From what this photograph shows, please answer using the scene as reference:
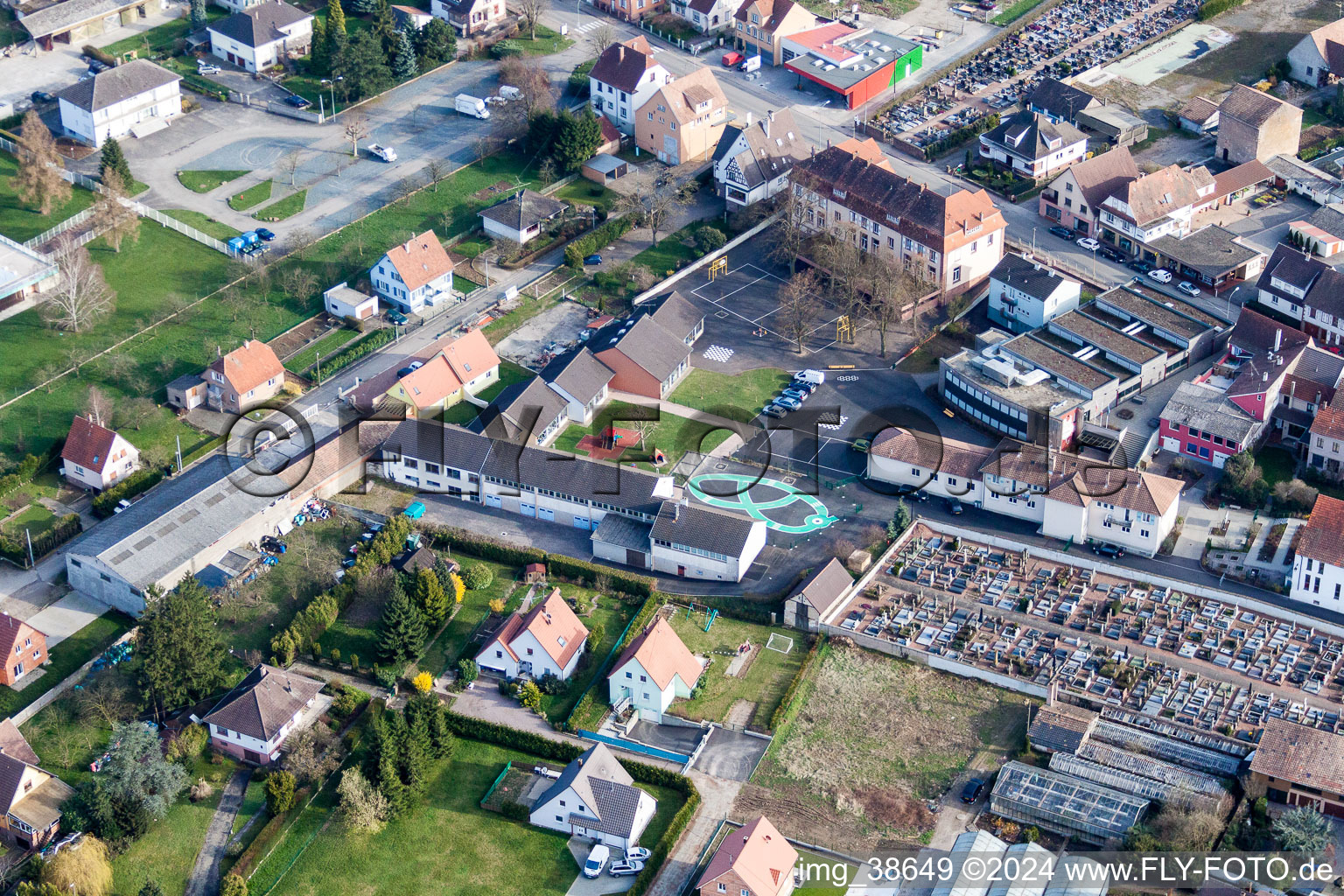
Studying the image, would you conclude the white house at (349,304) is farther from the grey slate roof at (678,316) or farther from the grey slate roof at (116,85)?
the grey slate roof at (116,85)

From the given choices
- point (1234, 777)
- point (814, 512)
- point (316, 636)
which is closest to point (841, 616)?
point (814, 512)

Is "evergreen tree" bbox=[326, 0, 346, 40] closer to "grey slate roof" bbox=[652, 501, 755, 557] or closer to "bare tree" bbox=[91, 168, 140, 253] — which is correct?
"bare tree" bbox=[91, 168, 140, 253]

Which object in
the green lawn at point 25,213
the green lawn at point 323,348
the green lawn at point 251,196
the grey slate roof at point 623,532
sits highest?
the green lawn at point 25,213

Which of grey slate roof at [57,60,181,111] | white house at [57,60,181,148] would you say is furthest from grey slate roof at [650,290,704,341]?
grey slate roof at [57,60,181,111]

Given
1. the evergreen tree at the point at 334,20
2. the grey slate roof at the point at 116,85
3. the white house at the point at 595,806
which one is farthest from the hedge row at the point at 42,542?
the evergreen tree at the point at 334,20

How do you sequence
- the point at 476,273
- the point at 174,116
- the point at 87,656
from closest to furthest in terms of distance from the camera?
the point at 87,656 → the point at 476,273 → the point at 174,116

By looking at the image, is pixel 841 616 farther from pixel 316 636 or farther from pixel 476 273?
pixel 476 273

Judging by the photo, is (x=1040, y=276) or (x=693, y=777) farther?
(x=1040, y=276)
